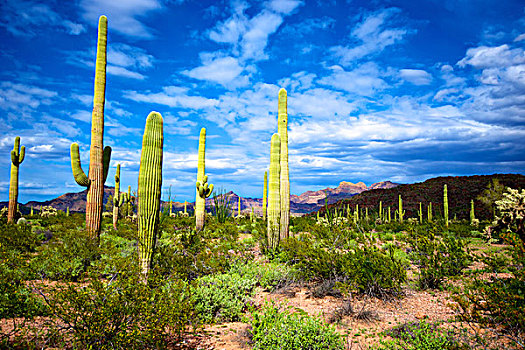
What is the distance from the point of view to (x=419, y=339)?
4.33 meters

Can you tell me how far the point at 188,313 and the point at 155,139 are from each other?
4361 mm

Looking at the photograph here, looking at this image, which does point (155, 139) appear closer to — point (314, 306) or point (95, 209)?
point (95, 209)

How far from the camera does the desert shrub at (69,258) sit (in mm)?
7531

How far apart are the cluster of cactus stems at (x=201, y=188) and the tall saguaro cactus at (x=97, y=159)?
582 centimetres

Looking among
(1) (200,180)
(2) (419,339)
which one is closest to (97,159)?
(1) (200,180)

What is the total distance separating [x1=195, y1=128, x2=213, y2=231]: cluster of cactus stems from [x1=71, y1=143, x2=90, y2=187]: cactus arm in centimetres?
685

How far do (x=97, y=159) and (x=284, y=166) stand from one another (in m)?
6.52

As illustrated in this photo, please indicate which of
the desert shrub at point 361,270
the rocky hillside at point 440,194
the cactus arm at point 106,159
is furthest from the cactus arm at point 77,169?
the rocky hillside at point 440,194

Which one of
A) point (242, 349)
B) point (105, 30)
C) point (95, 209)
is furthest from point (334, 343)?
point (105, 30)

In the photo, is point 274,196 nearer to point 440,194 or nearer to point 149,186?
point 149,186

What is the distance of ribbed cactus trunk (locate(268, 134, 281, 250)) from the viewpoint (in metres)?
10.9

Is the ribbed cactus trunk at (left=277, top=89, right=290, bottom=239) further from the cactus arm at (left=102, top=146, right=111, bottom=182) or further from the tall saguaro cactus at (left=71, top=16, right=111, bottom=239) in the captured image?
the cactus arm at (left=102, top=146, right=111, bottom=182)

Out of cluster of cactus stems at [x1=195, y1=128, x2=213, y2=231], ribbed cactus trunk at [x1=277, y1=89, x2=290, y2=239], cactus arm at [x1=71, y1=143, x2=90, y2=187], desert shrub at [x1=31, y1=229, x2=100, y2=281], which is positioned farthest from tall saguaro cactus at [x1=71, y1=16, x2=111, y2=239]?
ribbed cactus trunk at [x1=277, y1=89, x2=290, y2=239]

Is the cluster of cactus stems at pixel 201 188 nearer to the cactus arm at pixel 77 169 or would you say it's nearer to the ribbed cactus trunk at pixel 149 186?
the cactus arm at pixel 77 169
